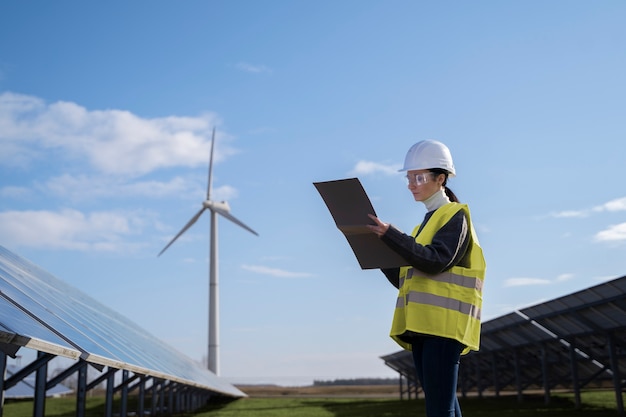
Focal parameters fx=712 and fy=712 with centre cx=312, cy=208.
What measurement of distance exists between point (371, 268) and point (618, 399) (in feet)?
61.6

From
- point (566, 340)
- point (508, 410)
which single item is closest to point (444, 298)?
point (566, 340)

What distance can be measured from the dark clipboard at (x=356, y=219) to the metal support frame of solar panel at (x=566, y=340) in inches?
568

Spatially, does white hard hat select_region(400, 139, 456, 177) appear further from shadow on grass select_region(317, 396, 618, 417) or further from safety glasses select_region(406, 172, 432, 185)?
shadow on grass select_region(317, 396, 618, 417)

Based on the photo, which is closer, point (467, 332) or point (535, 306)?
point (467, 332)

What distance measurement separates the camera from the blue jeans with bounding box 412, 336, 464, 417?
375 centimetres

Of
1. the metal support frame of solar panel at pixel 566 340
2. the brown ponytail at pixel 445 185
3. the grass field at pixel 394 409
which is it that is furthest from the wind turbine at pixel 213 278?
the brown ponytail at pixel 445 185

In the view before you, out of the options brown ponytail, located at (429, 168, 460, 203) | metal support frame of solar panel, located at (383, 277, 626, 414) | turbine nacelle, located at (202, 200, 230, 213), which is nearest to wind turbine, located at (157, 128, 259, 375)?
turbine nacelle, located at (202, 200, 230, 213)

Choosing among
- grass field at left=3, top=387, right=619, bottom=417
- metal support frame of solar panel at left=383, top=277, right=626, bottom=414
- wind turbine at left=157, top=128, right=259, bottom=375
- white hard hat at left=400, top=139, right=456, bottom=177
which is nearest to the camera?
white hard hat at left=400, top=139, right=456, bottom=177

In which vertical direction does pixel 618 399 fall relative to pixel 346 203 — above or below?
below

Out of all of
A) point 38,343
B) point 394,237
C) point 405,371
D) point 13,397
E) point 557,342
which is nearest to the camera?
point 394,237

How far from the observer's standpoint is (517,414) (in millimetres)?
22500

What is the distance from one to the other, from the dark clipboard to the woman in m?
0.07

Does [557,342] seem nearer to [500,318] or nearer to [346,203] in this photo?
[500,318]

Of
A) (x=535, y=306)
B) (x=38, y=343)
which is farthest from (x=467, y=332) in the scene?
(x=535, y=306)
